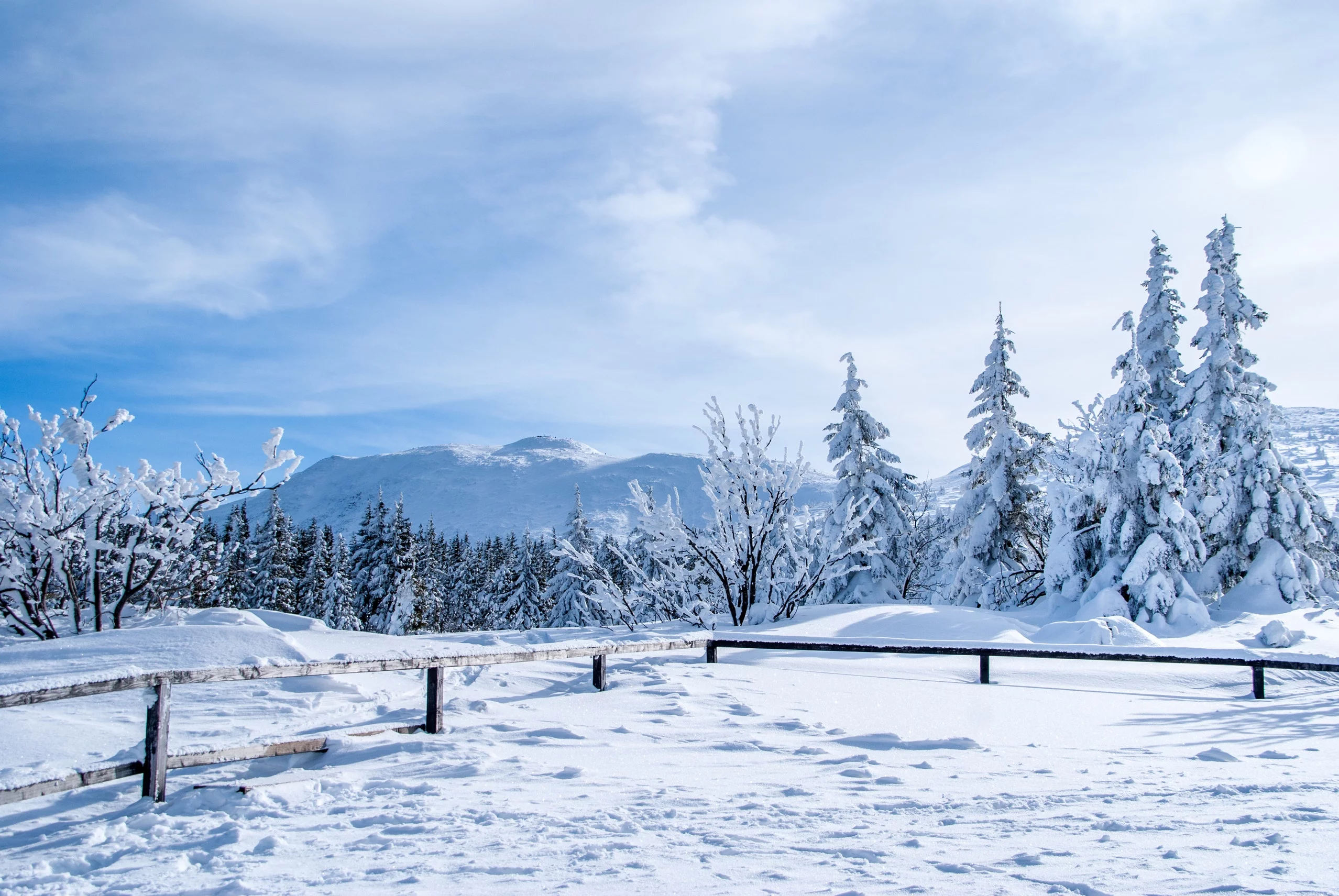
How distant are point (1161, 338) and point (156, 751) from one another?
2931 cm

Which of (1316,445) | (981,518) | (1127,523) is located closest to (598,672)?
(1127,523)

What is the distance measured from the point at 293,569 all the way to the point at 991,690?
2236 inches

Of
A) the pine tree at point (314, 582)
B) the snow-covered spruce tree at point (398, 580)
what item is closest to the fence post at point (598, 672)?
the snow-covered spruce tree at point (398, 580)

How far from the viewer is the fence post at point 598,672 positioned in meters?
10.1

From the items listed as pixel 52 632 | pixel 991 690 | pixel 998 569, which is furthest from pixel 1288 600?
pixel 52 632

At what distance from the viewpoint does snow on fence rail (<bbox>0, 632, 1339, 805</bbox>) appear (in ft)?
16.9

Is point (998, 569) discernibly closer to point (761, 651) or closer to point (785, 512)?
point (785, 512)

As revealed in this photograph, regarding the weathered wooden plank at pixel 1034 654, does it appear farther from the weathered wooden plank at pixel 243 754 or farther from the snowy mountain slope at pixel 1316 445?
the snowy mountain slope at pixel 1316 445

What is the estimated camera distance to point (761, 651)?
47.2ft

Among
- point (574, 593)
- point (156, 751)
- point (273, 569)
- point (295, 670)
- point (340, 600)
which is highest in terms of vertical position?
point (295, 670)

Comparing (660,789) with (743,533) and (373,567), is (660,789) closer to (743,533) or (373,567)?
(743,533)

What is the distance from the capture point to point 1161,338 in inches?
1046

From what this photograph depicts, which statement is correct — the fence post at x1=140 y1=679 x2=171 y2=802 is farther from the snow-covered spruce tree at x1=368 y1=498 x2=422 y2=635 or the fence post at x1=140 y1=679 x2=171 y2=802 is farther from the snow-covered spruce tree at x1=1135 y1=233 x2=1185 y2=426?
the snow-covered spruce tree at x1=368 y1=498 x2=422 y2=635

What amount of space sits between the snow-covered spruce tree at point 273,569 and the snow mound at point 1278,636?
47566 mm
